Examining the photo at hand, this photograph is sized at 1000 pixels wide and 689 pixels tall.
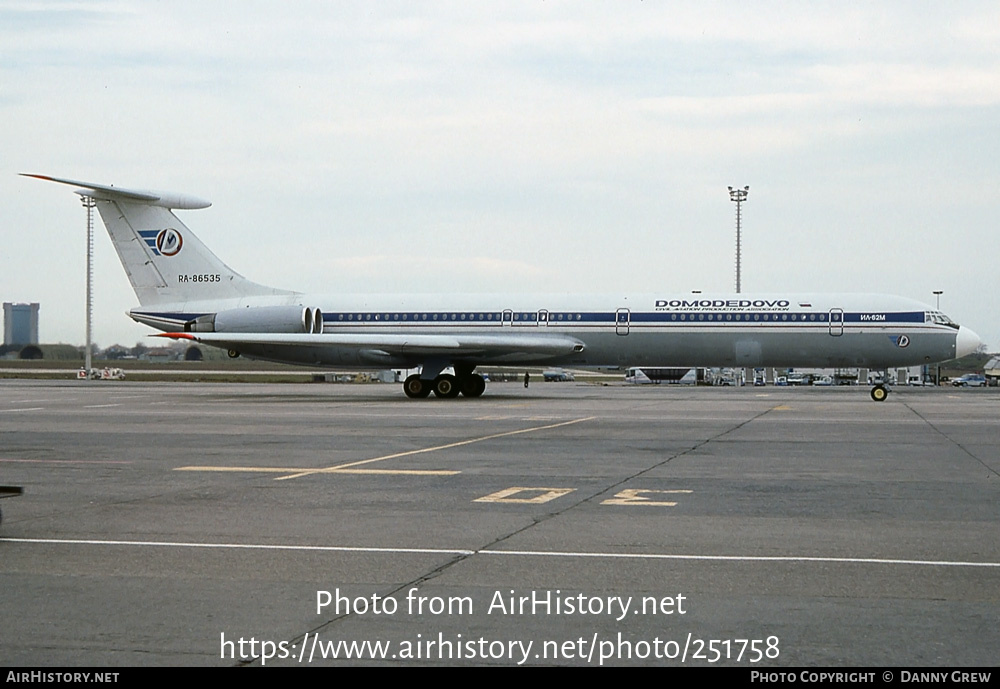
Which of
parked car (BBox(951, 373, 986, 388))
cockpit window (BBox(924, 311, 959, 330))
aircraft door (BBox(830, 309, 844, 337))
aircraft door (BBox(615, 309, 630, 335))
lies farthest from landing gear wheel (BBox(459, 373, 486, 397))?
parked car (BBox(951, 373, 986, 388))

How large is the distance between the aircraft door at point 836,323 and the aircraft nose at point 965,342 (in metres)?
4.11

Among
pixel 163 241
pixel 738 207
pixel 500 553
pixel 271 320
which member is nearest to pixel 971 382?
pixel 738 207

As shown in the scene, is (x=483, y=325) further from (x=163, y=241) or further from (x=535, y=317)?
(x=163, y=241)

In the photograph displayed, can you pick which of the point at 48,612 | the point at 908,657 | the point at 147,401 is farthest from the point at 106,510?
the point at 147,401

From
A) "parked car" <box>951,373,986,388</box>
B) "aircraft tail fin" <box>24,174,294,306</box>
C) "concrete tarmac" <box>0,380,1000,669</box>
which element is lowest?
"parked car" <box>951,373,986,388</box>

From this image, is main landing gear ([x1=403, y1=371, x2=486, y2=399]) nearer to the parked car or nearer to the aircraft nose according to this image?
the aircraft nose

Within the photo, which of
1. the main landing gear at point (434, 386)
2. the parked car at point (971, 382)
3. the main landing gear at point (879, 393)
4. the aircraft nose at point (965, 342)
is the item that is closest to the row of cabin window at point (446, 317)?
the main landing gear at point (434, 386)

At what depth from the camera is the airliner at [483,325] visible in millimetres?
36094

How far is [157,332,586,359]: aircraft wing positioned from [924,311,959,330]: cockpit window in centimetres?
1166

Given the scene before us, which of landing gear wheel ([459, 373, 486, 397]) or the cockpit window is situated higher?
the cockpit window

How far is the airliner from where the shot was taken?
36.1 meters

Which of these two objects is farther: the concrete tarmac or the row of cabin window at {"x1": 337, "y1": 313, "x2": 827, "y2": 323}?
the row of cabin window at {"x1": 337, "y1": 313, "x2": 827, "y2": 323}

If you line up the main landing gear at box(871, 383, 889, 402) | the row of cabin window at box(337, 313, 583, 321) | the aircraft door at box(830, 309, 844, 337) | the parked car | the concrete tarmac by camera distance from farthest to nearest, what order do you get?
the parked car
the row of cabin window at box(337, 313, 583, 321)
the main landing gear at box(871, 383, 889, 402)
the aircraft door at box(830, 309, 844, 337)
the concrete tarmac

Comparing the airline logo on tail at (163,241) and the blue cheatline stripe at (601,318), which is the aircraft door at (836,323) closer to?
the blue cheatline stripe at (601,318)
